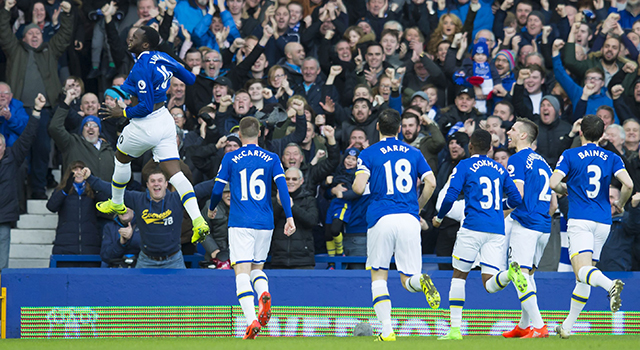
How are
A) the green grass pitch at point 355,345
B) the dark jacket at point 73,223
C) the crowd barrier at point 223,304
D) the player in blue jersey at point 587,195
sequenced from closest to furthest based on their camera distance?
the green grass pitch at point 355,345
the player in blue jersey at point 587,195
the crowd barrier at point 223,304
the dark jacket at point 73,223

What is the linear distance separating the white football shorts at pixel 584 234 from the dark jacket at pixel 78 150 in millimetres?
6831

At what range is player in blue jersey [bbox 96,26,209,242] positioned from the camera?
893 centimetres

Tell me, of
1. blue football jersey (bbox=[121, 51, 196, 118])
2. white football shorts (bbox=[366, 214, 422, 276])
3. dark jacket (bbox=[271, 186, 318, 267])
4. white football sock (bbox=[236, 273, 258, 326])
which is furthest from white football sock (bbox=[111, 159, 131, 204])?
white football shorts (bbox=[366, 214, 422, 276])

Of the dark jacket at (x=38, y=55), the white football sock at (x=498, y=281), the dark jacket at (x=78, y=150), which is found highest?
the dark jacket at (x=38, y=55)

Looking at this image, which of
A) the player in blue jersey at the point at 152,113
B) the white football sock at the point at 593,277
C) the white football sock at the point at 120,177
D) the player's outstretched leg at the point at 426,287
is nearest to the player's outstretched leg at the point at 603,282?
the white football sock at the point at 593,277

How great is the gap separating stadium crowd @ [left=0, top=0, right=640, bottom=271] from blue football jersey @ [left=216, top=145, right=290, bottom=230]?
1.87 metres

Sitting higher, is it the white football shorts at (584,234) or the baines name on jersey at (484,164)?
the baines name on jersey at (484,164)

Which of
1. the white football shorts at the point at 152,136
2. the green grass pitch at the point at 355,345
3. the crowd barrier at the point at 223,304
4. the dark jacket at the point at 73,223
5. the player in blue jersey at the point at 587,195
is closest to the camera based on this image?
the green grass pitch at the point at 355,345

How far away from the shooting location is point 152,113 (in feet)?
30.0

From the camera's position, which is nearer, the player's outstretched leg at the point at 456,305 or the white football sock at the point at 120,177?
the player's outstretched leg at the point at 456,305

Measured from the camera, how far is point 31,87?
14.1 metres

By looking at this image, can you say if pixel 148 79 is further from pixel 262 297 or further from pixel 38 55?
pixel 38 55

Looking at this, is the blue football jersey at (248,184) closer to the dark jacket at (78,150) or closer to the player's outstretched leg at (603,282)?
the player's outstretched leg at (603,282)

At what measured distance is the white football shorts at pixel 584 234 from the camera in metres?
9.33
